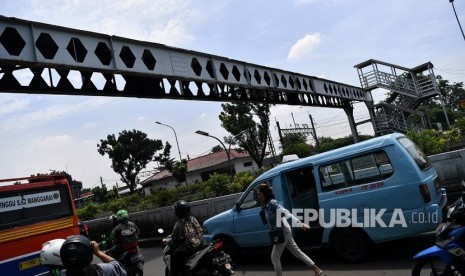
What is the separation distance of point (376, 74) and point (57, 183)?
23.1 m

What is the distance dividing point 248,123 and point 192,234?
3069 cm

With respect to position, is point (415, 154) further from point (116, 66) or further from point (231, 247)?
point (116, 66)

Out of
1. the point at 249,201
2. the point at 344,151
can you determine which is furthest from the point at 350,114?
the point at 344,151

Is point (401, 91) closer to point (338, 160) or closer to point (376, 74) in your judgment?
point (376, 74)

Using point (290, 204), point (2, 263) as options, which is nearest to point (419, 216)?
point (290, 204)

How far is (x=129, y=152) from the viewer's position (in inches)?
2223

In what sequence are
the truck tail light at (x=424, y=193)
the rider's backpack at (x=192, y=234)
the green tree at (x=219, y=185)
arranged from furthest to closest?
the green tree at (x=219, y=185)
the truck tail light at (x=424, y=193)
the rider's backpack at (x=192, y=234)

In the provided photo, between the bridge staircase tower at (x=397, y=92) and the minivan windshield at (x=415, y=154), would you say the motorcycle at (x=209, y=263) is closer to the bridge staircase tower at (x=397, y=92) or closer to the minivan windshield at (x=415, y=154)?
the minivan windshield at (x=415, y=154)

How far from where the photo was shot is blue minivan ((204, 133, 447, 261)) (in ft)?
18.4

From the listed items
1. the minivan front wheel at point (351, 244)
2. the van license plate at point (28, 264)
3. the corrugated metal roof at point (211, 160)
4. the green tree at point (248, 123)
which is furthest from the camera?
the corrugated metal roof at point (211, 160)

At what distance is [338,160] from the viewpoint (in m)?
6.35

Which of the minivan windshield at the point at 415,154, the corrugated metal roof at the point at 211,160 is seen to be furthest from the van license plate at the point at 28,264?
the corrugated metal roof at the point at 211,160

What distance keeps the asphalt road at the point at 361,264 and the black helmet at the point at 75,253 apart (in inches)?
173

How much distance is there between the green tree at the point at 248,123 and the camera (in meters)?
35.4
